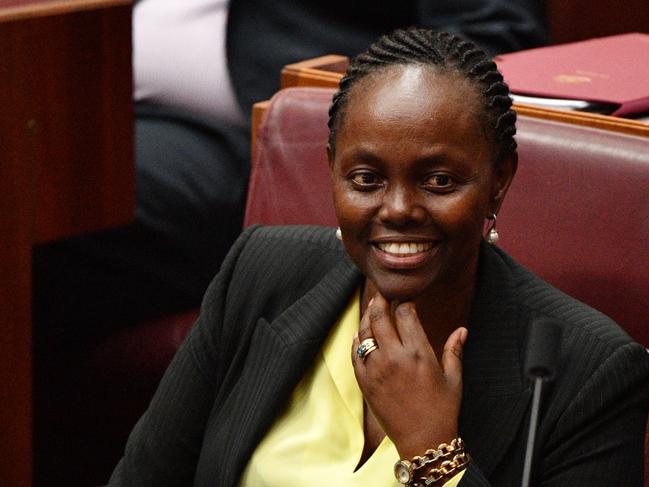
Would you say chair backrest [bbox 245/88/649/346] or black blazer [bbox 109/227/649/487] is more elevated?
chair backrest [bbox 245/88/649/346]

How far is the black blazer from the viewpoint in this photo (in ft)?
3.98

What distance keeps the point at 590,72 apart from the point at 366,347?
0.73m

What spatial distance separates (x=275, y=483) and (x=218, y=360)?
7.0 inches

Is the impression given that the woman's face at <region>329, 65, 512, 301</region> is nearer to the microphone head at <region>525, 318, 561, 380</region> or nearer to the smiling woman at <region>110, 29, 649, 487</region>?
the smiling woman at <region>110, 29, 649, 487</region>

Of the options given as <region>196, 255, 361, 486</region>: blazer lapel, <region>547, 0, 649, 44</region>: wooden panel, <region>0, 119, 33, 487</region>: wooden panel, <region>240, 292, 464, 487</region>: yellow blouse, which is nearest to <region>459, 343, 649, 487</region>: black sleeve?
<region>240, 292, 464, 487</region>: yellow blouse

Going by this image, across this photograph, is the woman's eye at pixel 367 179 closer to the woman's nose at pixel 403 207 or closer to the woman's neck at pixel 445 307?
the woman's nose at pixel 403 207

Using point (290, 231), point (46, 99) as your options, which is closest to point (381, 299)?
point (290, 231)

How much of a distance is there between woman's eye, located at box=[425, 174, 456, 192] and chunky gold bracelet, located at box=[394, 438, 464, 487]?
0.23 metres

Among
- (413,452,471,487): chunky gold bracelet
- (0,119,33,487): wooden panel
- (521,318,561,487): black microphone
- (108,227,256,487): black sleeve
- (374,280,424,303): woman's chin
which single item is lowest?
(0,119,33,487): wooden panel

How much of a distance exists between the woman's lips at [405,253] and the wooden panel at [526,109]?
1.47 ft

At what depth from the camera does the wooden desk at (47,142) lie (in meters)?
1.92

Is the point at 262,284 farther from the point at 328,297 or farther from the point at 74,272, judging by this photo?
the point at 74,272

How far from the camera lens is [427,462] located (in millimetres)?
1174

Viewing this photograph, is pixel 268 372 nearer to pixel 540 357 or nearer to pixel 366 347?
pixel 366 347
